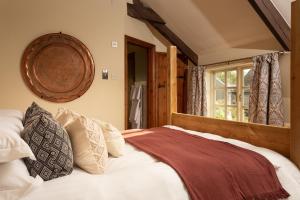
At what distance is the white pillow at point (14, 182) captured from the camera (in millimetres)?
927

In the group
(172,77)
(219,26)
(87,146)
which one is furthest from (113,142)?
(219,26)

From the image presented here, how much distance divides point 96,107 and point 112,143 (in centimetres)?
166

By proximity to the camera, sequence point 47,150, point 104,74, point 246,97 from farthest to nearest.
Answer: point 246,97 → point 104,74 → point 47,150

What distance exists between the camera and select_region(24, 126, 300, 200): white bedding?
100 cm

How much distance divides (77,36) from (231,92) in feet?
8.43

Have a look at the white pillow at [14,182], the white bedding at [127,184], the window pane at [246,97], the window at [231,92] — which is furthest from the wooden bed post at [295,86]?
the window pane at [246,97]

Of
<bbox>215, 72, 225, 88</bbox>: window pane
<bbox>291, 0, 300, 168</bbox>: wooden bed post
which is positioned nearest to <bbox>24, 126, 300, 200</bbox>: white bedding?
<bbox>291, 0, 300, 168</bbox>: wooden bed post

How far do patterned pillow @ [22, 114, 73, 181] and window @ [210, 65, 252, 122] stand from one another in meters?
3.13

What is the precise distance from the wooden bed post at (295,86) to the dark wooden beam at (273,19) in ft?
4.19

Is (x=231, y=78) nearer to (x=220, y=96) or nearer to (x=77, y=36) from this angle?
(x=220, y=96)

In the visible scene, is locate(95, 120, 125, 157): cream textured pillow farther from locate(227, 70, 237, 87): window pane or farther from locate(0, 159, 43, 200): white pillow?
locate(227, 70, 237, 87): window pane

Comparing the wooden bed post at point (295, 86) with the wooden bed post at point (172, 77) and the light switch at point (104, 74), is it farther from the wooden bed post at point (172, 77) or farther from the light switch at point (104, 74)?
the light switch at point (104, 74)

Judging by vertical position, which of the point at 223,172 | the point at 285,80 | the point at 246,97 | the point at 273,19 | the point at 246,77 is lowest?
the point at 223,172

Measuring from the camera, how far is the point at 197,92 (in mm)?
4312
